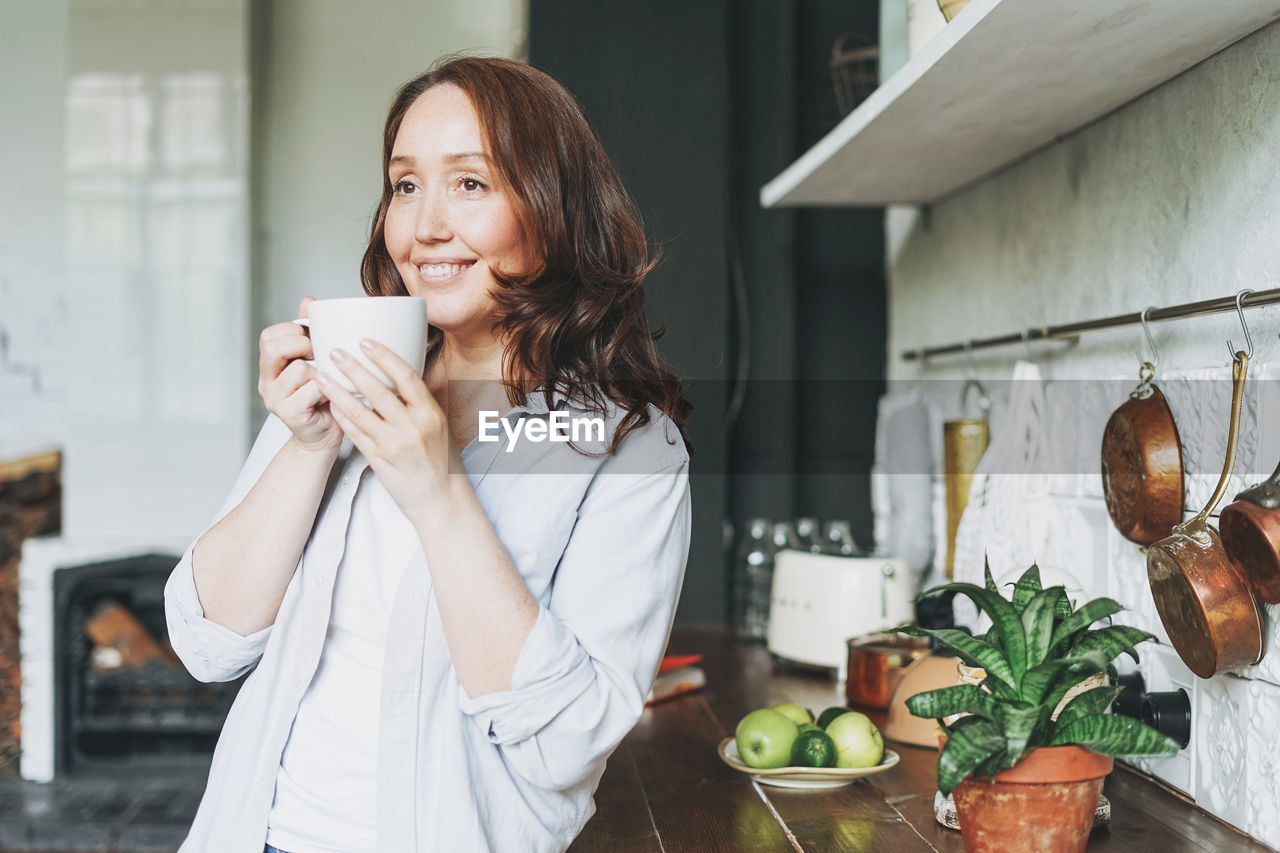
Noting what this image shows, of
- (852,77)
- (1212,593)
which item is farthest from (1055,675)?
(852,77)

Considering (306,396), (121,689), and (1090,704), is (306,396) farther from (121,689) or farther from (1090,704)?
(121,689)

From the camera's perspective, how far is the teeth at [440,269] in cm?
95

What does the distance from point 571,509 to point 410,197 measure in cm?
31

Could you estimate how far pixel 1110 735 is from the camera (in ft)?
2.90

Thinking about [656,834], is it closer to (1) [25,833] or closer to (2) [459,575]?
(2) [459,575]

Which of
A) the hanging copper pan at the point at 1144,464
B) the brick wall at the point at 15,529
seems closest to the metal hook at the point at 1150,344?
the hanging copper pan at the point at 1144,464

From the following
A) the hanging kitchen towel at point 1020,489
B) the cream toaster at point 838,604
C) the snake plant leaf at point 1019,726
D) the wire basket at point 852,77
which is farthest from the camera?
the wire basket at point 852,77

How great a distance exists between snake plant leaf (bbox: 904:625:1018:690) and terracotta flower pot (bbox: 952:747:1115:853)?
→ 0.21ft

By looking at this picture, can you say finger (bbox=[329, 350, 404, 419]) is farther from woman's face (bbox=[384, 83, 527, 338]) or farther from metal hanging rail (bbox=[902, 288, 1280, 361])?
metal hanging rail (bbox=[902, 288, 1280, 361])

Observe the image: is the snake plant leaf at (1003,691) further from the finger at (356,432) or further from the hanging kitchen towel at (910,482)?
the hanging kitchen towel at (910,482)

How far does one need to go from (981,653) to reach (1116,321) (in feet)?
1.73

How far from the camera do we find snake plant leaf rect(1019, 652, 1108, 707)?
905mm

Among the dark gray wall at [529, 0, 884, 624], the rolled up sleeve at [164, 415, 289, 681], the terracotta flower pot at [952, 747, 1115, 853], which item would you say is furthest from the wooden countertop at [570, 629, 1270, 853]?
the dark gray wall at [529, 0, 884, 624]

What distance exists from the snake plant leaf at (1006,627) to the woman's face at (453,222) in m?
0.46
